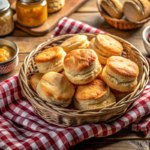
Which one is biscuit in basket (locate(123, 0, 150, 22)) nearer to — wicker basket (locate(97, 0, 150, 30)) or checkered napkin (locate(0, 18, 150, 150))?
wicker basket (locate(97, 0, 150, 30))

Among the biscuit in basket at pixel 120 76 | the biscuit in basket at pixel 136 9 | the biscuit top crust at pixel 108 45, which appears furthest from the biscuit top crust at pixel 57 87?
the biscuit in basket at pixel 136 9

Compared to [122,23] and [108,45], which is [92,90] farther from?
[122,23]

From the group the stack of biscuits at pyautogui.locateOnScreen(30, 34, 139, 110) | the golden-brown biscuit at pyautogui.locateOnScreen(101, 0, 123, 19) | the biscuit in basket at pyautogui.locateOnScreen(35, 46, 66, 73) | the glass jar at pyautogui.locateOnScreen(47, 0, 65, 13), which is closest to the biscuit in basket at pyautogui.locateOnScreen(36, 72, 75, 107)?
the stack of biscuits at pyautogui.locateOnScreen(30, 34, 139, 110)

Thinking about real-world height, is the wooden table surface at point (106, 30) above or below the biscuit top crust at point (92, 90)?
below

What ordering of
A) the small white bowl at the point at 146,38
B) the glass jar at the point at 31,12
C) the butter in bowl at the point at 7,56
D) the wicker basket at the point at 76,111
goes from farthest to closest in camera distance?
the glass jar at the point at 31,12, the small white bowl at the point at 146,38, the butter in bowl at the point at 7,56, the wicker basket at the point at 76,111

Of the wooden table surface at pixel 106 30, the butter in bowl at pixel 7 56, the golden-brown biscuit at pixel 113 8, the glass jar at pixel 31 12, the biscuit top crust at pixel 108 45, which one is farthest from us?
the golden-brown biscuit at pixel 113 8

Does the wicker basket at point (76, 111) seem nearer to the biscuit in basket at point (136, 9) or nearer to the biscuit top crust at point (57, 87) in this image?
the biscuit top crust at point (57, 87)

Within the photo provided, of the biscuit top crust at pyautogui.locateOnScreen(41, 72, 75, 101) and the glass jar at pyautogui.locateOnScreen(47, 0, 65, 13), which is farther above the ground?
the biscuit top crust at pyautogui.locateOnScreen(41, 72, 75, 101)
